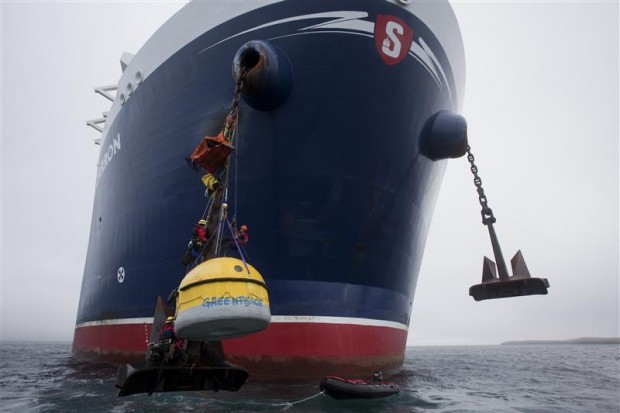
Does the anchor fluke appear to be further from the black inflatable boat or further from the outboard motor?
the outboard motor

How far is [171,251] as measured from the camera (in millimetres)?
9594

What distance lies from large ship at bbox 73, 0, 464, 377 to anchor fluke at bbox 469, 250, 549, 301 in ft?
6.97

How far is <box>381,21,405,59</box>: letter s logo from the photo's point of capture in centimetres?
902

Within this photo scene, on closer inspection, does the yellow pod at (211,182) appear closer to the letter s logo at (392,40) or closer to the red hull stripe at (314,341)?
the red hull stripe at (314,341)

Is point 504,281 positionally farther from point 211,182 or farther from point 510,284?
point 211,182

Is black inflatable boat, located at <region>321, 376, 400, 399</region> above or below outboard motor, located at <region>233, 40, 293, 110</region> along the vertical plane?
below

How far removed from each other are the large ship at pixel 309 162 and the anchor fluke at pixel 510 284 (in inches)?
83.7

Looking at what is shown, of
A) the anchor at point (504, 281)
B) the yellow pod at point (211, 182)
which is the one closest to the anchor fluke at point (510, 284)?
the anchor at point (504, 281)

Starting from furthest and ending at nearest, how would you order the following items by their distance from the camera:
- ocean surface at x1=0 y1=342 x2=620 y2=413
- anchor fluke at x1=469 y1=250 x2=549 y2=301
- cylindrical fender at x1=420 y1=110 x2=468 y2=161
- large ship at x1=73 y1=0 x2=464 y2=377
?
1. cylindrical fender at x1=420 y1=110 x2=468 y2=161
2. large ship at x1=73 y1=0 x2=464 y2=377
3. anchor fluke at x1=469 y1=250 x2=549 y2=301
4. ocean surface at x1=0 y1=342 x2=620 y2=413

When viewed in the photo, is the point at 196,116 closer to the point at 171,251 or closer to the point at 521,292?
the point at 171,251

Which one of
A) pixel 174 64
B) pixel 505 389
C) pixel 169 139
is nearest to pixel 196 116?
pixel 169 139

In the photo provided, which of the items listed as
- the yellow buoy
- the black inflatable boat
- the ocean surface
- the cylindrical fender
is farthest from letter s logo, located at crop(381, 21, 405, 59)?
the ocean surface

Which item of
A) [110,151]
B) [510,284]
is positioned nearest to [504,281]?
[510,284]

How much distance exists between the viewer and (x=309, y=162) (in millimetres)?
8758
